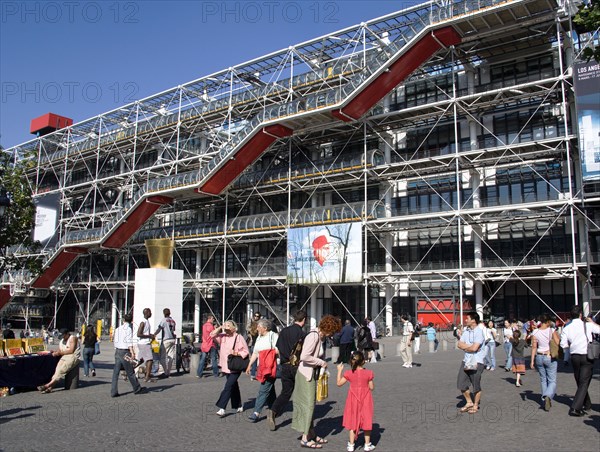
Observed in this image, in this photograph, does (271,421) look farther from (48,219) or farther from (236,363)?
(48,219)

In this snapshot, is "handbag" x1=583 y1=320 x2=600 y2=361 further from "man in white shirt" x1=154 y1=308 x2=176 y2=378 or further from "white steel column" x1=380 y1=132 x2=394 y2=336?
"white steel column" x1=380 y1=132 x2=394 y2=336

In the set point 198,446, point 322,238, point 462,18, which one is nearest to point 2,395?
point 198,446

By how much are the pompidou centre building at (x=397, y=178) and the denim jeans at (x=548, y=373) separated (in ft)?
46.6

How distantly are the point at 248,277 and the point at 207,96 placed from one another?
40.6ft

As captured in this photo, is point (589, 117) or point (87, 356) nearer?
point (87, 356)

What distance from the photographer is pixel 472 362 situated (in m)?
9.53

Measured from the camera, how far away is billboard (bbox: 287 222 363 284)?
97.6 feet

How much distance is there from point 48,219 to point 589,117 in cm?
3518

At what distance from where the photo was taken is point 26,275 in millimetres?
40625

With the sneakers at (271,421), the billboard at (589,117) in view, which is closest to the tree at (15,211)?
the sneakers at (271,421)

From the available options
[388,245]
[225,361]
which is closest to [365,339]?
[225,361]

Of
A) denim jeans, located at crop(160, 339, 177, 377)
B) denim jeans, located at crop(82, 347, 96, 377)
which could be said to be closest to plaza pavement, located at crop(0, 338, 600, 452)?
denim jeans, located at crop(160, 339, 177, 377)

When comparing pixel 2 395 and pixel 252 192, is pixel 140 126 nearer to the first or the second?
pixel 252 192

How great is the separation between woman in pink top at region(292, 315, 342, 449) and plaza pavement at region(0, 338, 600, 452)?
26 centimetres
